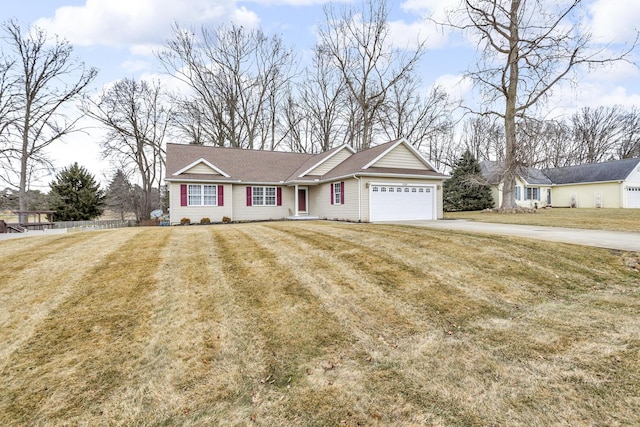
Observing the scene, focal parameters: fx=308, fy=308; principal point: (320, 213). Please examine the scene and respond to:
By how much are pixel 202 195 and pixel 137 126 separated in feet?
46.4

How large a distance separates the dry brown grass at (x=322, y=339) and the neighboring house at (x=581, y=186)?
21.5m

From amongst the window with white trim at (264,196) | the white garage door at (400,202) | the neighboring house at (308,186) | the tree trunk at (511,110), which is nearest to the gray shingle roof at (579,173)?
the tree trunk at (511,110)

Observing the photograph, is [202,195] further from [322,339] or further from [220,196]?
[322,339]

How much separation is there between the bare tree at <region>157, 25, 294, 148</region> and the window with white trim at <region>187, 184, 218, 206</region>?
36.4 feet

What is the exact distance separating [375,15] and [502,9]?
9454 millimetres

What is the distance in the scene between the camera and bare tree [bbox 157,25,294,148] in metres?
26.1

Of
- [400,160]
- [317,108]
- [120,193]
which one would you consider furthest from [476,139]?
[120,193]

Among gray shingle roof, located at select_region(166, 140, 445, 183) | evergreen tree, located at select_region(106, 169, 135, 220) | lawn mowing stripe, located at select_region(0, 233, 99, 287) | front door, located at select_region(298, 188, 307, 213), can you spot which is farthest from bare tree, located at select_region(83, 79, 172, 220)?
lawn mowing stripe, located at select_region(0, 233, 99, 287)

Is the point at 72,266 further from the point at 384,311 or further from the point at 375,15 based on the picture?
the point at 375,15

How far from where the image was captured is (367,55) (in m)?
25.5

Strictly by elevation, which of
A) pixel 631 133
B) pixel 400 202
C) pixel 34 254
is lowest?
pixel 34 254

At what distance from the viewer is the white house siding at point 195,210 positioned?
16516mm

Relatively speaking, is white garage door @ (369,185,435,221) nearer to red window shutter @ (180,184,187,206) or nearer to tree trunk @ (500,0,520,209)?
tree trunk @ (500,0,520,209)

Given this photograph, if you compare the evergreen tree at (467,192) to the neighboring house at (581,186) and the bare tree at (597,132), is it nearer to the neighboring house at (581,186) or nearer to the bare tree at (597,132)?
the neighboring house at (581,186)
